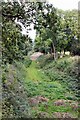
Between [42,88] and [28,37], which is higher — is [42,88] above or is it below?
below

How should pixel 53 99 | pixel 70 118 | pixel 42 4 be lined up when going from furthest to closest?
pixel 53 99
pixel 70 118
pixel 42 4

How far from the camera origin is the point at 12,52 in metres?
8.45

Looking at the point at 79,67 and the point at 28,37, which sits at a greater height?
the point at 28,37

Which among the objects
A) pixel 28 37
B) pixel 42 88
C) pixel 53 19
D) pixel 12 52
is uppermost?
pixel 53 19

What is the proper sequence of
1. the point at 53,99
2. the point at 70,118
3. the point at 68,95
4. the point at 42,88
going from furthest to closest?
1. the point at 42,88
2. the point at 68,95
3. the point at 53,99
4. the point at 70,118

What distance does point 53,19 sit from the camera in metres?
6.72

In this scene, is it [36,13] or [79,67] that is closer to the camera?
[36,13]

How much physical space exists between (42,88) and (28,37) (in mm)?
12639

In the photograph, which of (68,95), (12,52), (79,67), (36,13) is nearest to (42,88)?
(68,95)

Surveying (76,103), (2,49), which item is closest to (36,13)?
(2,49)

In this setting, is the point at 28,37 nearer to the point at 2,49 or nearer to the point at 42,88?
the point at 2,49

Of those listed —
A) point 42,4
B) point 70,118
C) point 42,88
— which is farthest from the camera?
point 42,88

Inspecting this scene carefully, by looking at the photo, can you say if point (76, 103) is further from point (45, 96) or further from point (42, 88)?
point (42, 88)

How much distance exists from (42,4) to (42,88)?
1372 centimetres
